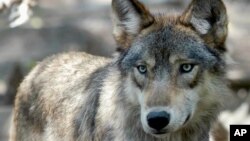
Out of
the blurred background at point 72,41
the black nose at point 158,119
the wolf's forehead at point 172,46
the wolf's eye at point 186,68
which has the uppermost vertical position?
the blurred background at point 72,41

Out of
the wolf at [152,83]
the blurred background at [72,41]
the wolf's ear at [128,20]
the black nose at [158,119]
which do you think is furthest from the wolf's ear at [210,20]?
the blurred background at [72,41]

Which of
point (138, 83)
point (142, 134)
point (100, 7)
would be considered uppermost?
point (100, 7)

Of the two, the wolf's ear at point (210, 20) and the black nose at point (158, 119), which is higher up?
the wolf's ear at point (210, 20)

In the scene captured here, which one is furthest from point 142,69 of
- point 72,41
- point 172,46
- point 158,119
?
point 72,41

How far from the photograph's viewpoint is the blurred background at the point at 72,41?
43.5 ft

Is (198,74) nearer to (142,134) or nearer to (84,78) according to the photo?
(142,134)

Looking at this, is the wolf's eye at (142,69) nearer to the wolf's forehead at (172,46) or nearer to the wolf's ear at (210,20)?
the wolf's forehead at (172,46)

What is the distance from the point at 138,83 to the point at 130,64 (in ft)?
0.75

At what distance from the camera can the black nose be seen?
627cm

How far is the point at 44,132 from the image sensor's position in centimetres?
823

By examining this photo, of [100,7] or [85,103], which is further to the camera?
[100,7]

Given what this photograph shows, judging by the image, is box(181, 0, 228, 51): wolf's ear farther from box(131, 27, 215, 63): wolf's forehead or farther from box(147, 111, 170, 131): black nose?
box(147, 111, 170, 131): black nose

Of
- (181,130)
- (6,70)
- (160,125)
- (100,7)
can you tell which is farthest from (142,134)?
(100,7)

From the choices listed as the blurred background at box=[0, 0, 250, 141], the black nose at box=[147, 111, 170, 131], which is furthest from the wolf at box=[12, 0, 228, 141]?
the blurred background at box=[0, 0, 250, 141]
